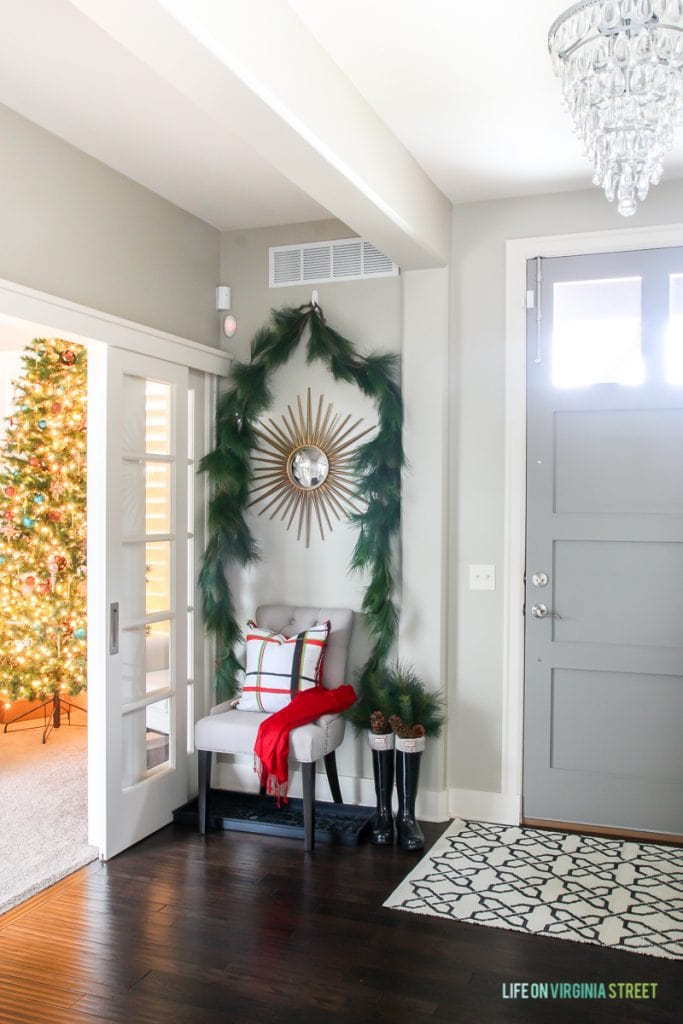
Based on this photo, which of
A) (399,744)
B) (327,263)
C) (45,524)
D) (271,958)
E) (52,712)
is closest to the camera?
(271,958)

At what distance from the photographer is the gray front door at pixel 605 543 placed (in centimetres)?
387

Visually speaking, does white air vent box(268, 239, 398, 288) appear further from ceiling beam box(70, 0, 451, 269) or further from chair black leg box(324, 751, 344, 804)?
chair black leg box(324, 751, 344, 804)

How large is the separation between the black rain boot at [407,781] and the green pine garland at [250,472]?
0.41m

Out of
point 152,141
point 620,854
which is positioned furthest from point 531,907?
point 152,141

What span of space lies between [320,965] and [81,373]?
12.4 ft

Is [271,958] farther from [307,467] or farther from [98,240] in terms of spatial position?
[98,240]

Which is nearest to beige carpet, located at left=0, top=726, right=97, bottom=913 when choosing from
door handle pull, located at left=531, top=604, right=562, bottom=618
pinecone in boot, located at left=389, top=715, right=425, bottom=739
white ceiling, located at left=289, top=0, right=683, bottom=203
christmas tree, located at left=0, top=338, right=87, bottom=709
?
christmas tree, located at left=0, top=338, right=87, bottom=709

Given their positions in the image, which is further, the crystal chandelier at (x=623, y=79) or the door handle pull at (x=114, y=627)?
the door handle pull at (x=114, y=627)

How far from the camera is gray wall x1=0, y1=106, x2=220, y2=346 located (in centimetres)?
323

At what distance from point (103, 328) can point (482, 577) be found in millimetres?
1934

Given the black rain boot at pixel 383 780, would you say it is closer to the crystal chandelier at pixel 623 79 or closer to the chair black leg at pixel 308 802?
the chair black leg at pixel 308 802

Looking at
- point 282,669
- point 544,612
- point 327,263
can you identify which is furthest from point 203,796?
point 327,263

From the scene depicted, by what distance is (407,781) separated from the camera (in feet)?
12.8

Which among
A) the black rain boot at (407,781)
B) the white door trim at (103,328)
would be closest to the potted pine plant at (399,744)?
the black rain boot at (407,781)
